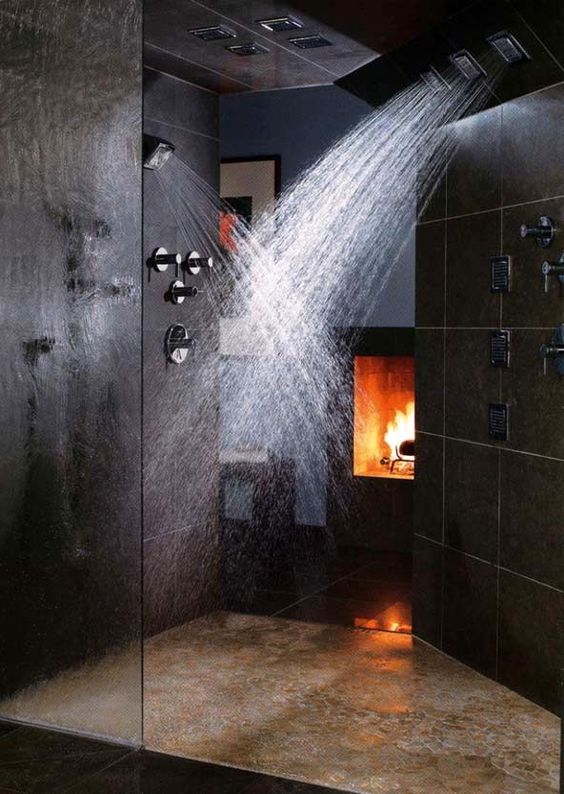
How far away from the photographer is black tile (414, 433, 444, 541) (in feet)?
12.0

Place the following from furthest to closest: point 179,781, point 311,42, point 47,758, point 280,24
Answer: point 311,42
point 280,24
point 47,758
point 179,781

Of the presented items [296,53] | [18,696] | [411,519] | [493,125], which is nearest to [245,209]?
[296,53]

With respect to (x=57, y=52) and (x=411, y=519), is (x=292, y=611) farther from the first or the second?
(x=57, y=52)

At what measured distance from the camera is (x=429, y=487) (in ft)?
12.2

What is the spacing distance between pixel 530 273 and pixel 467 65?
677mm

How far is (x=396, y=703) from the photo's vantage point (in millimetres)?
3162

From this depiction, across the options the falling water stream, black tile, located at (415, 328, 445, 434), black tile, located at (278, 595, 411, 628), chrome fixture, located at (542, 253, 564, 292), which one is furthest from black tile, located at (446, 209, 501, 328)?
black tile, located at (278, 595, 411, 628)

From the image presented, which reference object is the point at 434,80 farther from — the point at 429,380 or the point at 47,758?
the point at 47,758

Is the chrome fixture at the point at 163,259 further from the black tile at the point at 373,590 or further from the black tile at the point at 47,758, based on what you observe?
the black tile at the point at 47,758

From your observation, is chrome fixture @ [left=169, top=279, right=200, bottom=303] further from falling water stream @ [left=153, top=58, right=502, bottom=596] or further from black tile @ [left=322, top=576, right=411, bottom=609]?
black tile @ [left=322, top=576, right=411, bottom=609]

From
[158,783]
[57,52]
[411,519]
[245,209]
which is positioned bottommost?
[158,783]

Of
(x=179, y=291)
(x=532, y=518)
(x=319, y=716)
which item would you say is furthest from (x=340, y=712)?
(x=179, y=291)

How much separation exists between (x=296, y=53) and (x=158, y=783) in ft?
7.19

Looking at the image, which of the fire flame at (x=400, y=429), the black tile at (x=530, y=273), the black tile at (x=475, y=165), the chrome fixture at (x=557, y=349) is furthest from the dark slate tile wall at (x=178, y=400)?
the chrome fixture at (x=557, y=349)
